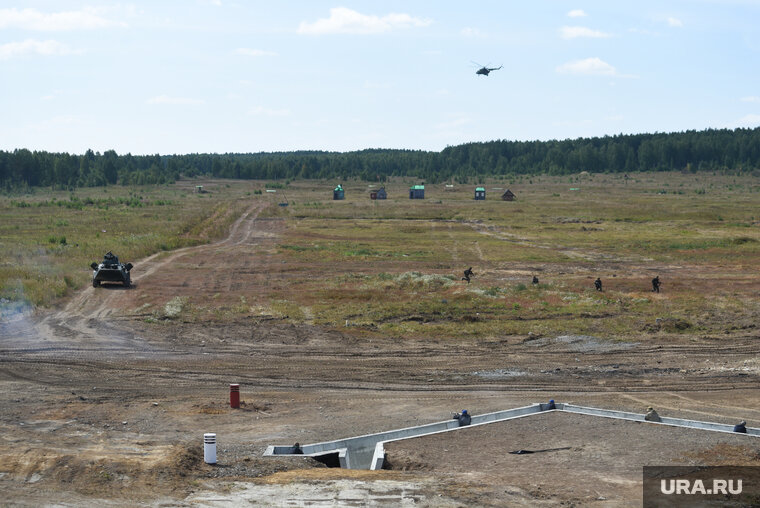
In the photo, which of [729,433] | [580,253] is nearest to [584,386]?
[729,433]

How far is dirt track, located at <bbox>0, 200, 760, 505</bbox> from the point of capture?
47.3 feet

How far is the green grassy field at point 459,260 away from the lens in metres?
32.8

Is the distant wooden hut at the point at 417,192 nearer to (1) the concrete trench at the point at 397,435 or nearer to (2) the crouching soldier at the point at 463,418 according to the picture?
(1) the concrete trench at the point at 397,435

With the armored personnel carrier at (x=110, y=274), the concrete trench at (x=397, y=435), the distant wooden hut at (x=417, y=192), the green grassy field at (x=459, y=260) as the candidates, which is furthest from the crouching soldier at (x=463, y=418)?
the distant wooden hut at (x=417, y=192)

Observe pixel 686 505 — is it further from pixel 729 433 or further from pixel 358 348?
pixel 358 348

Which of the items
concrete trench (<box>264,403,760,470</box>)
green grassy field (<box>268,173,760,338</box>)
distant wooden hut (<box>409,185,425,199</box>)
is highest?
distant wooden hut (<box>409,185,425,199</box>)

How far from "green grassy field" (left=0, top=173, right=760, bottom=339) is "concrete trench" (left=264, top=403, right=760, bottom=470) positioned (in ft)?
34.0

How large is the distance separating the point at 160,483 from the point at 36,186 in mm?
187693

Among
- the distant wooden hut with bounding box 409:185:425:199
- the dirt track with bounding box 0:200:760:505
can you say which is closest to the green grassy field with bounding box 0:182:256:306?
the dirt track with bounding box 0:200:760:505

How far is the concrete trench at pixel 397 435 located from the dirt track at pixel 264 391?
0.68 metres

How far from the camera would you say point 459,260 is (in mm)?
53156

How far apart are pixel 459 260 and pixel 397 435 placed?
3595cm
